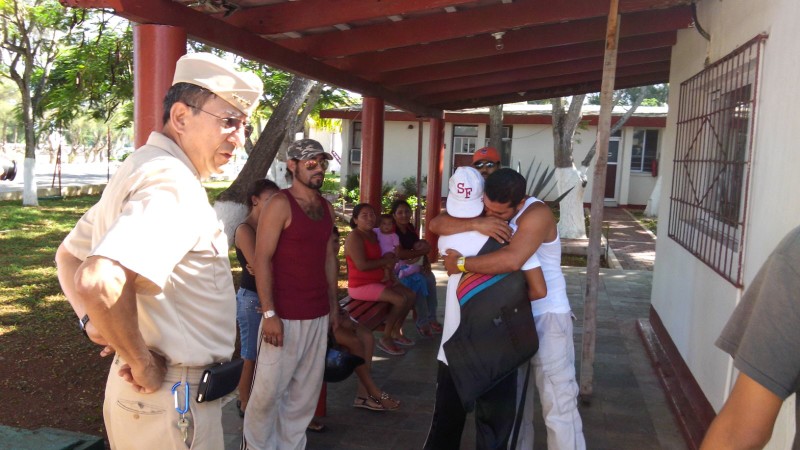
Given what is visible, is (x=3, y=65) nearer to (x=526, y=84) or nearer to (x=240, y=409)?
(x=526, y=84)

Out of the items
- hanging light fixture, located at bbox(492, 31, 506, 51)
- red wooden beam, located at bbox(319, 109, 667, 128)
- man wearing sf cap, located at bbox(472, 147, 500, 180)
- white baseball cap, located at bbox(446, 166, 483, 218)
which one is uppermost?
red wooden beam, located at bbox(319, 109, 667, 128)

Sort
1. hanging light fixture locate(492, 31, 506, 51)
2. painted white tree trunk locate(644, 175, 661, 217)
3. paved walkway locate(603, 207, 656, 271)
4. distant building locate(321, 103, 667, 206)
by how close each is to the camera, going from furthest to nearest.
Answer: distant building locate(321, 103, 667, 206)
painted white tree trunk locate(644, 175, 661, 217)
paved walkway locate(603, 207, 656, 271)
hanging light fixture locate(492, 31, 506, 51)

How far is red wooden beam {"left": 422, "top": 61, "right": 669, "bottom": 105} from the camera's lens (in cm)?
752

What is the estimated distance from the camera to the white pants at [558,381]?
331 cm

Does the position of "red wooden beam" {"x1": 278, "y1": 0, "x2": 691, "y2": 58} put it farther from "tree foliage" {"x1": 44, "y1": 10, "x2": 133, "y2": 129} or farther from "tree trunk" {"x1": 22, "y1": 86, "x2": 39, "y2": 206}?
"tree trunk" {"x1": 22, "y1": 86, "x2": 39, "y2": 206}

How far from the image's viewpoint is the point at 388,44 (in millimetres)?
5047

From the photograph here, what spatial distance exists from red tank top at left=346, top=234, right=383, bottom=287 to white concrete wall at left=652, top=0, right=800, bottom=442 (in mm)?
Answer: 2388

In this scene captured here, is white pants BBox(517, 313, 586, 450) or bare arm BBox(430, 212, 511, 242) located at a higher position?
bare arm BBox(430, 212, 511, 242)

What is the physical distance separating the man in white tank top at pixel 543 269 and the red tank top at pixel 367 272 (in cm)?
212

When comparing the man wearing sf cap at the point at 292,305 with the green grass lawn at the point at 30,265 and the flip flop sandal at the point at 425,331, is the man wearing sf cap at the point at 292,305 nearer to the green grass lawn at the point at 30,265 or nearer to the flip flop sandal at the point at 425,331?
the flip flop sandal at the point at 425,331

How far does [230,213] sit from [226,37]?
12.1 ft

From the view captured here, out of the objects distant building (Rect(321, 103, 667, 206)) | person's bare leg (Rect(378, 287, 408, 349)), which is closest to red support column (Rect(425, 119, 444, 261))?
person's bare leg (Rect(378, 287, 408, 349))

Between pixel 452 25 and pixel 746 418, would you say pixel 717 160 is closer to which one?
pixel 452 25

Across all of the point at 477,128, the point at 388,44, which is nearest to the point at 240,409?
the point at 388,44
